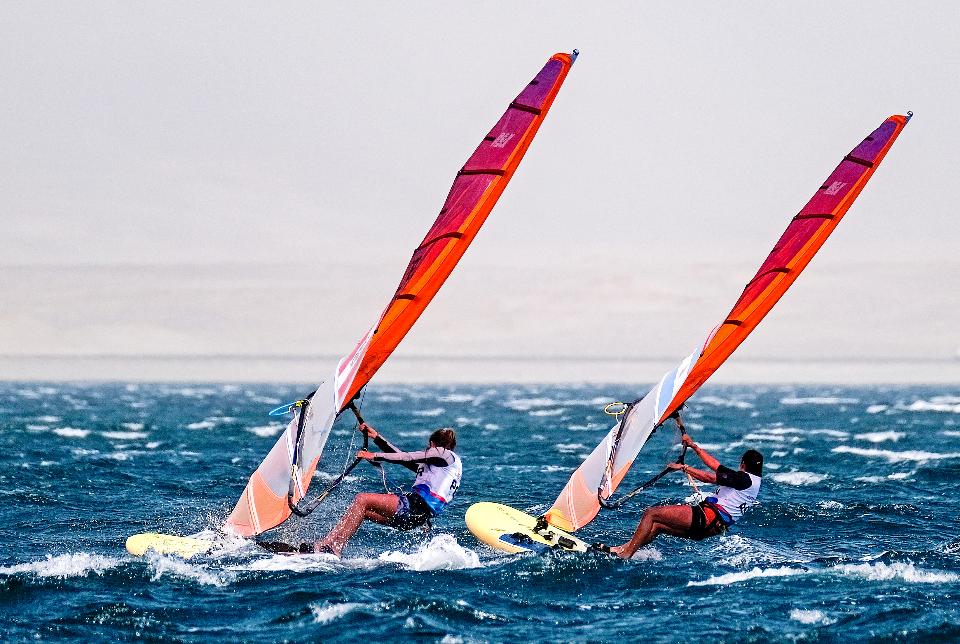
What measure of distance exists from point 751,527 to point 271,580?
8.49 m

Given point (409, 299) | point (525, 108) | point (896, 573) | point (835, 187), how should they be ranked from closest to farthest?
1. point (896, 573)
2. point (409, 299)
3. point (525, 108)
4. point (835, 187)

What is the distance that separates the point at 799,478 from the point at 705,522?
1180cm

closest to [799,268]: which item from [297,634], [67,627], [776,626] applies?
[776,626]

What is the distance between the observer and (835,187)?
709 inches

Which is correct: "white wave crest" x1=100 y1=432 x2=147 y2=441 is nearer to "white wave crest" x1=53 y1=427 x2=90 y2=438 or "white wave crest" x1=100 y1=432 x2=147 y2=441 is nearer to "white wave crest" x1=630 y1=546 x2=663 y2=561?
"white wave crest" x1=53 y1=427 x2=90 y2=438

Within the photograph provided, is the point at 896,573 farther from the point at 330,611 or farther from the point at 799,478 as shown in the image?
the point at 799,478

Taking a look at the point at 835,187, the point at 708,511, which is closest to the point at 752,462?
the point at 708,511

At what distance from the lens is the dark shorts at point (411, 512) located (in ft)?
49.8

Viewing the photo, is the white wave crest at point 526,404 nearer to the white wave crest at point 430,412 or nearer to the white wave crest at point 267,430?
the white wave crest at point 430,412

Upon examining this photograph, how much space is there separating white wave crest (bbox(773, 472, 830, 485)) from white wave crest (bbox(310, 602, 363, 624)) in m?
15.2

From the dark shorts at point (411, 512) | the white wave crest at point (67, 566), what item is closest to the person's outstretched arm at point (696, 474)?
the dark shorts at point (411, 512)

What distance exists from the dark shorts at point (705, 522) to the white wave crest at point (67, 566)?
24.9ft

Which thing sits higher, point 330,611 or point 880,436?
point 330,611

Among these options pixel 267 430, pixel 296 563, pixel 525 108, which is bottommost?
pixel 267 430
